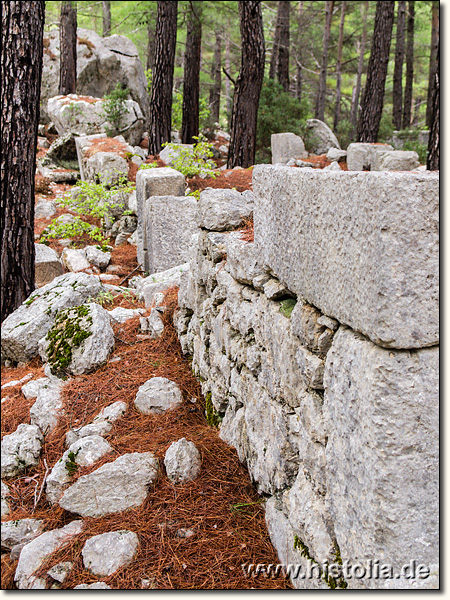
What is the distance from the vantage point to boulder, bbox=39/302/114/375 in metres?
4.16

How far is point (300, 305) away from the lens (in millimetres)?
2301

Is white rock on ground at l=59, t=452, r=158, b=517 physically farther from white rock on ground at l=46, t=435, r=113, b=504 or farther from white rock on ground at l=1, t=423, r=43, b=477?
white rock on ground at l=1, t=423, r=43, b=477

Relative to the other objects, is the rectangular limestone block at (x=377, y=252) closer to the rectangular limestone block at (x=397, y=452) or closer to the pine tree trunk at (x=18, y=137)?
the rectangular limestone block at (x=397, y=452)

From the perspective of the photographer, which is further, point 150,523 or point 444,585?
point 150,523

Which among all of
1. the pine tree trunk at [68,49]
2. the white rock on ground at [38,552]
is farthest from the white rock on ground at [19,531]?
the pine tree trunk at [68,49]

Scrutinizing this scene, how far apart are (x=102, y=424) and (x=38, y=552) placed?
1.01 meters

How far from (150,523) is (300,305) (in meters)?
1.46

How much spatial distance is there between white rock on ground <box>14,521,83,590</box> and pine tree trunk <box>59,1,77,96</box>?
14.3 m

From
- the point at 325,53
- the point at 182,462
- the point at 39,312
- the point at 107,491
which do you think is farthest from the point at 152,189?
the point at 325,53

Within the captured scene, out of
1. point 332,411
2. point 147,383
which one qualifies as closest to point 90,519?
point 147,383

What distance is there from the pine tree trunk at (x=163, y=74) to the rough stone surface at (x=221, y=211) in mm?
7922

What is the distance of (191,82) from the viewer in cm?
1259

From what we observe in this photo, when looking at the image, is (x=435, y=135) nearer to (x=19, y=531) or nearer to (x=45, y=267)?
(x=45, y=267)

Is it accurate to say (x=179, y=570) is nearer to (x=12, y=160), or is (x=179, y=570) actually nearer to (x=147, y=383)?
(x=147, y=383)
